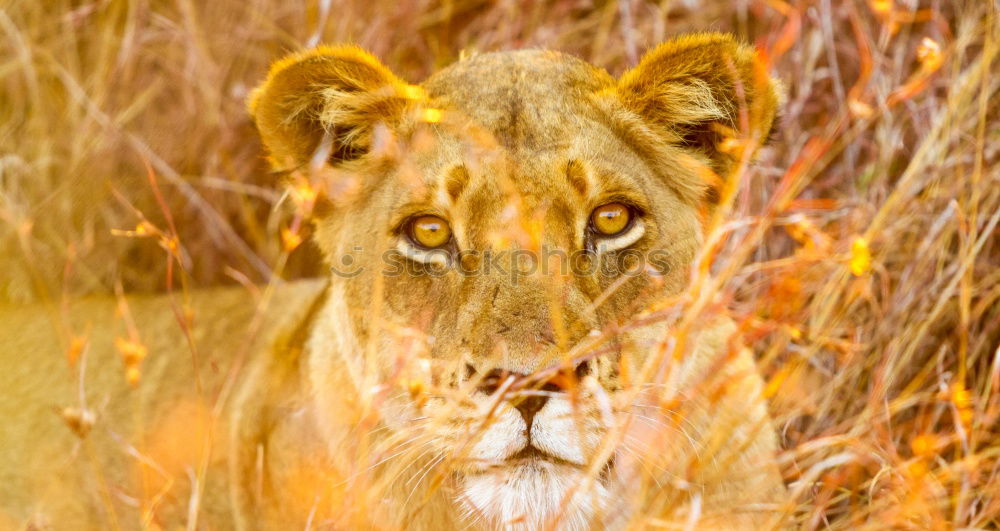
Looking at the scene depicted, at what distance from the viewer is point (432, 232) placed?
3.12m

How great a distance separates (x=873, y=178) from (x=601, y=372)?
101 inches

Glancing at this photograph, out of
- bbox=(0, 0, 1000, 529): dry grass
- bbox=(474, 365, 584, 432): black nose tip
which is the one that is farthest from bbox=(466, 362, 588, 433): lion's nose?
bbox=(0, 0, 1000, 529): dry grass

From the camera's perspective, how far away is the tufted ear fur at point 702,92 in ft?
10.1

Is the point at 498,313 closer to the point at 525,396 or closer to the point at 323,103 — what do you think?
the point at 525,396

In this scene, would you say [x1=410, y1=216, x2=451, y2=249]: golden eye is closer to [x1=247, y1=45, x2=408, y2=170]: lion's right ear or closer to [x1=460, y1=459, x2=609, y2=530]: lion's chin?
[x1=247, y1=45, x2=408, y2=170]: lion's right ear

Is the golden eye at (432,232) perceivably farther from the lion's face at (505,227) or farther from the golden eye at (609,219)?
the golden eye at (609,219)

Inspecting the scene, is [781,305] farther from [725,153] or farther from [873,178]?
[873,178]

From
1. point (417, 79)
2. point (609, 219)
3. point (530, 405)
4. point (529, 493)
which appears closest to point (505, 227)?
point (609, 219)

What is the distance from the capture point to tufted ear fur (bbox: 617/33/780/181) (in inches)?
121

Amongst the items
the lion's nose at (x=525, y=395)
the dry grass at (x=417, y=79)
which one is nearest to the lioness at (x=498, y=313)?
the lion's nose at (x=525, y=395)

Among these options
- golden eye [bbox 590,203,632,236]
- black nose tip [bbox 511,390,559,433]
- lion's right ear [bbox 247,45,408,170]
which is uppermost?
lion's right ear [bbox 247,45,408,170]

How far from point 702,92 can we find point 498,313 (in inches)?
39.0

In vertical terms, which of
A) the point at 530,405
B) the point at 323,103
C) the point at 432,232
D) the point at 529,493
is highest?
the point at 323,103

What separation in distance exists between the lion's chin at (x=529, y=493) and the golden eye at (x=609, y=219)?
72cm
